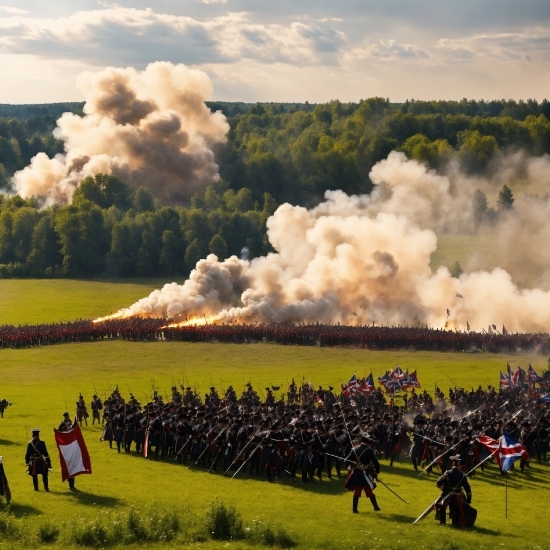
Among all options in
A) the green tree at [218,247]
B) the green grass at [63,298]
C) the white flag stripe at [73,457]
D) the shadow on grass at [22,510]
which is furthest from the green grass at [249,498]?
the green tree at [218,247]

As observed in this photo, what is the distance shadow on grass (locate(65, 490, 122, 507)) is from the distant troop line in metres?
43.1

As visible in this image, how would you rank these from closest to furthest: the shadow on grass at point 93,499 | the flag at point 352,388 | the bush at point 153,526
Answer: the bush at point 153,526, the shadow on grass at point 93,499, the flag at point 352,388

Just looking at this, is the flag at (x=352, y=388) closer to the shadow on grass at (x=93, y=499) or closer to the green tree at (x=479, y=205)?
the shadow on grass at (x=93, y=499)

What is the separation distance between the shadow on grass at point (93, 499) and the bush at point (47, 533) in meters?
3.07

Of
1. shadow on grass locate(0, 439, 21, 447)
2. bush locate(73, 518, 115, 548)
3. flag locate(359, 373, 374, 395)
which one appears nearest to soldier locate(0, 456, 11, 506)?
bush locate(73, 518, 115, 548)

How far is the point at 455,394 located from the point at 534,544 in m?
21.3

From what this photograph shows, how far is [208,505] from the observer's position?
28094 millimetres

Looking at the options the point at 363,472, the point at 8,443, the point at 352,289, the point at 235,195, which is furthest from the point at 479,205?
the point at 363,472

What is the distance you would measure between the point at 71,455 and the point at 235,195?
130 meters

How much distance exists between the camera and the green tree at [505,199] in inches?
5487

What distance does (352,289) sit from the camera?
87.6m

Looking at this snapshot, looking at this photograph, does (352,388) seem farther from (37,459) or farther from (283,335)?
(283,335)

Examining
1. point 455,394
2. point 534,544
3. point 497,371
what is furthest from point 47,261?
point 534,544

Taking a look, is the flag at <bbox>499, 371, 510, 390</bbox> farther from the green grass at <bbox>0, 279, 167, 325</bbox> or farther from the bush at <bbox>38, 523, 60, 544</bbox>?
the green grass at <bbox>0, 279, 167, 325</bbox>
